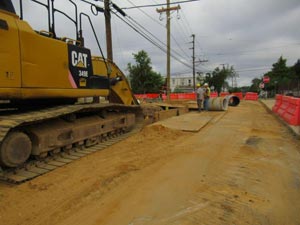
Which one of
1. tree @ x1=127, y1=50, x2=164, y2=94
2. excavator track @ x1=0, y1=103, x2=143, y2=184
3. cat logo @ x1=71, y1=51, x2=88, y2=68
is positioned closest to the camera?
excavator track @ x1=0, y1=103, x2=143, y2=184

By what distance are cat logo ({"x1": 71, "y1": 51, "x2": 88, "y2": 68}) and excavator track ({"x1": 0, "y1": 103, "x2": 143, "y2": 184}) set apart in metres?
0.96

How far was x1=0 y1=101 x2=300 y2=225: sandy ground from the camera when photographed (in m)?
3.50

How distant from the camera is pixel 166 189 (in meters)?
4.37

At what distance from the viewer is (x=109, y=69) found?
27.0 ft

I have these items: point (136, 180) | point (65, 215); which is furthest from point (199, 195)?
point (65, 215)

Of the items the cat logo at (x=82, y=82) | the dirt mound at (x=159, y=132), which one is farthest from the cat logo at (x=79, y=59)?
the dirt mound at (x=159, y=132)

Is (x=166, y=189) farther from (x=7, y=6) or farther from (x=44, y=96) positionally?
(x=7, y=6)

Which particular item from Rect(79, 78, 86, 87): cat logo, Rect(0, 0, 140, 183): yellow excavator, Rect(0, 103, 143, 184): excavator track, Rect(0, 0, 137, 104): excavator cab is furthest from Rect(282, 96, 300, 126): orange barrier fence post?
Rect(79, 78, 86, 87): cat logo

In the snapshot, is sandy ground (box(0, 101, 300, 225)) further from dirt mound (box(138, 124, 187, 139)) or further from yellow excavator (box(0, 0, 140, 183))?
dirt mound (box(138, 124, 187, 139))

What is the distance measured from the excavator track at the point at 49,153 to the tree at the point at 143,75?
179ft

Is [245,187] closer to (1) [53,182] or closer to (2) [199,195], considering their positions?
(2) [199,195]

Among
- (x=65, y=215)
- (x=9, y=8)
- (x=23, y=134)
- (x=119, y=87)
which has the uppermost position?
(x=9, y=8)

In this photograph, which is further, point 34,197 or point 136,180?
point 136,180

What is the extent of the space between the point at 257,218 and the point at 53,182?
3.15 meters
